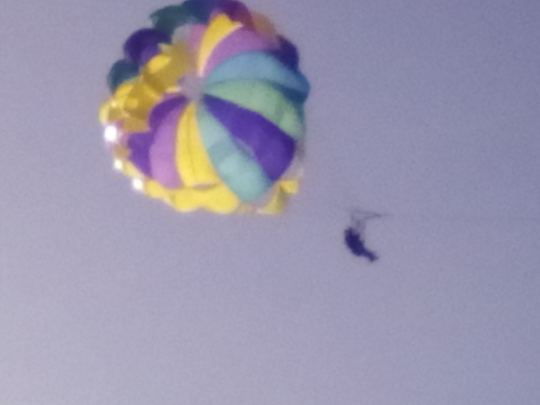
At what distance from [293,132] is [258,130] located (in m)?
0.24

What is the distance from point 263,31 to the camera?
16.8 m

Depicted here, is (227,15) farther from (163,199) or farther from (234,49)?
(163,199)

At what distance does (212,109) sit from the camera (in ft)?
54.6

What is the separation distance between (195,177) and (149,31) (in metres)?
0.93

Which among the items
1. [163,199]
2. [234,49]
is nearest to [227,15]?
[234,49]

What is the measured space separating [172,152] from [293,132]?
735 mm

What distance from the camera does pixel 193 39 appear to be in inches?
663

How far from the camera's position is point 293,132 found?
54.7 ft

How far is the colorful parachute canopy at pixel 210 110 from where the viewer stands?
652 inches

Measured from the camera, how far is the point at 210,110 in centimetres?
1664

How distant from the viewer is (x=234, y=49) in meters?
16.6

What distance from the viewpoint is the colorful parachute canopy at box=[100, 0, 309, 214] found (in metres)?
16.6

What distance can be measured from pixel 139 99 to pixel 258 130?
2.40ft

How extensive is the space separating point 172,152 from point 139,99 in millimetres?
388
